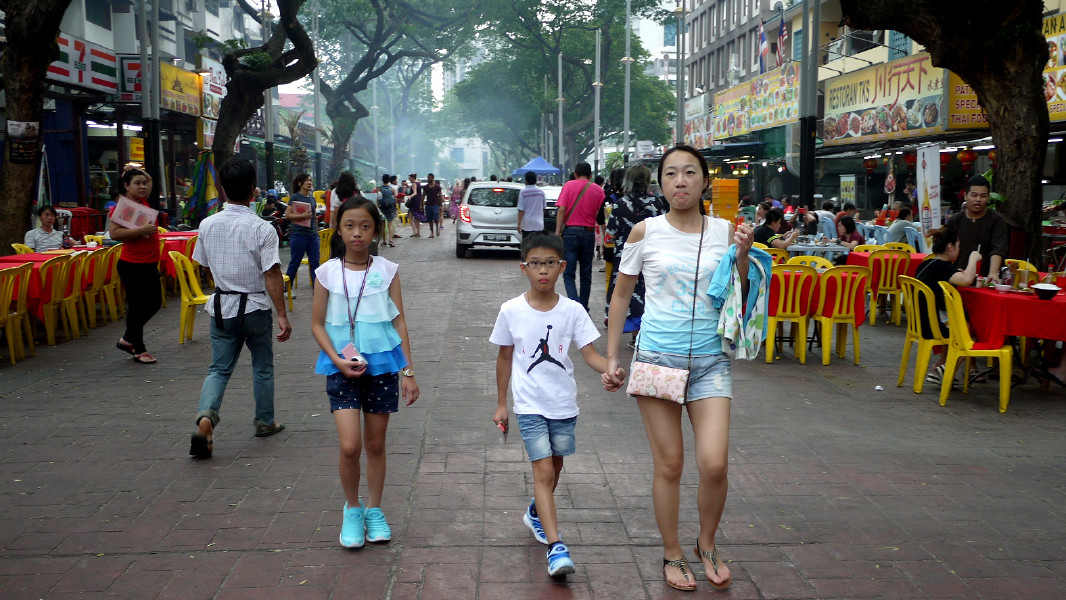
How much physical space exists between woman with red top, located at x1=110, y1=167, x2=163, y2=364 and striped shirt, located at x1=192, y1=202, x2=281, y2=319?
278cm

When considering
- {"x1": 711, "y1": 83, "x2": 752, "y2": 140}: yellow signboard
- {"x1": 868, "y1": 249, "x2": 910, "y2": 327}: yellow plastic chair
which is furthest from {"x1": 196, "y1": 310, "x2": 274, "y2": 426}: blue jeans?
{"x1": 711, "y1": 83, "x2": 752, "y2": 140}: yellow signboard

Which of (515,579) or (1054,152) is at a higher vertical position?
(1054,152)

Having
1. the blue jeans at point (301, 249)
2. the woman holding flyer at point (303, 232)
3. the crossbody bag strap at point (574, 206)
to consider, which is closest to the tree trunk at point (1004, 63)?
the crossbody bag strap at point (574, 206)

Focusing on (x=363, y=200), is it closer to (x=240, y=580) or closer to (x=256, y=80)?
(x=240, y=580)

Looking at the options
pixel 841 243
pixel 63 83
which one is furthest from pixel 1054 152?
pixel 63 83

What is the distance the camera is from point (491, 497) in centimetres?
507

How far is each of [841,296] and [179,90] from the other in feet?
62.3

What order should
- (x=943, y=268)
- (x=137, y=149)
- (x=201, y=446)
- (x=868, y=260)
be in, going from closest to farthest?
(x=201, y=446)
(x=943, y=268)
(x=868, y=260)
(x=137, y=149)

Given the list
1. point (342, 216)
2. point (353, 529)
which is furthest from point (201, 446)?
point (342, 216)

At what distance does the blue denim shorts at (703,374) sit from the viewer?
379cm

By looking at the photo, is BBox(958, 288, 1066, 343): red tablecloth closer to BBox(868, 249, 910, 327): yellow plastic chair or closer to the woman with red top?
BBox(868, 249, 910, 327): yellow plastic chair

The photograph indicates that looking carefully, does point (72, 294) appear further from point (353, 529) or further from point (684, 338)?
point (684, 338)

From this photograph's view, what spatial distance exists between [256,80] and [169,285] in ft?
20.6

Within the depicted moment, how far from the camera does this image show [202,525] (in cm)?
463
